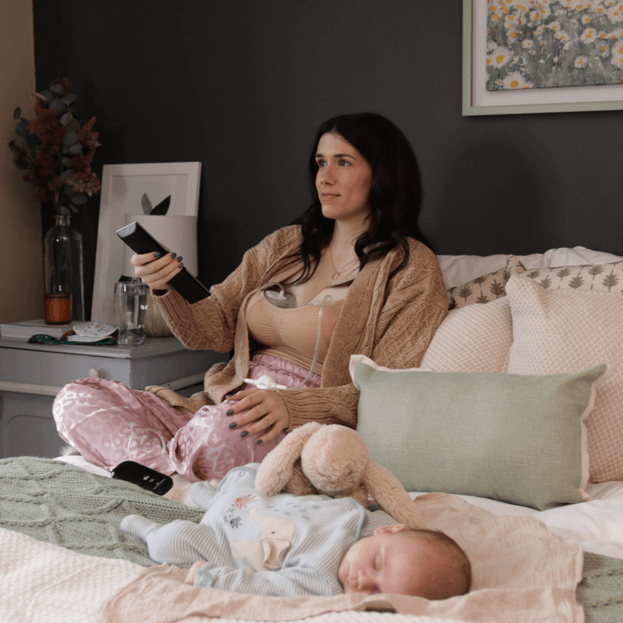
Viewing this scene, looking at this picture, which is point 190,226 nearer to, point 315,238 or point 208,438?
point 315,238

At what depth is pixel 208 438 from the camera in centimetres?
136

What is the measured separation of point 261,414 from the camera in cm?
141

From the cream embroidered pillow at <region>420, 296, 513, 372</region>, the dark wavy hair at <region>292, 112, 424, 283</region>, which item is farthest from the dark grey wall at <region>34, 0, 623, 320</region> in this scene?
the cream embroidered pillow at <region>420, 296, 513, 372</region>

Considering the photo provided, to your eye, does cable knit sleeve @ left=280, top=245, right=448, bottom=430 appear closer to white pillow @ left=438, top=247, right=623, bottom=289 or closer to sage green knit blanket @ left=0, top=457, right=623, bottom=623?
white pillow @ left=438, top=247, right=623, bottom=289

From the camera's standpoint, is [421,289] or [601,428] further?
[421,289]

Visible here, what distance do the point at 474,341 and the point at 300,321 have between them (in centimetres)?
47

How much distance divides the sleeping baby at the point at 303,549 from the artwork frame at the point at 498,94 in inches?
58.0

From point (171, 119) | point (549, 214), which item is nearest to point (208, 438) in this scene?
point (549, 214)

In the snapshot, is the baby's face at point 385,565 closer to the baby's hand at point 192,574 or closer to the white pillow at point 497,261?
the baby's hand at point 192,574

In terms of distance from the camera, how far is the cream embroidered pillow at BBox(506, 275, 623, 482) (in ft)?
4.13

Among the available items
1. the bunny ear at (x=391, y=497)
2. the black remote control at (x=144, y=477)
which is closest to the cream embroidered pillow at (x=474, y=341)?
the bunny ear at (x=391, y=497)

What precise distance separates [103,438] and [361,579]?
2.80 feet

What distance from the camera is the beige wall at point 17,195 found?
8.35 feet

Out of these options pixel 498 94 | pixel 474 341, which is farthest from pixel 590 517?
pixel 498 94
